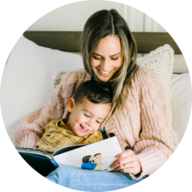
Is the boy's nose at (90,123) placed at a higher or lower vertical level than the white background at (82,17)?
lower

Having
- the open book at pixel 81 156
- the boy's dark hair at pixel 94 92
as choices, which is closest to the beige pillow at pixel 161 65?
the boy's dark hair at pixel 94 92

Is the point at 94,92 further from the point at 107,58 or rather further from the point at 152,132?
the point at 152,132

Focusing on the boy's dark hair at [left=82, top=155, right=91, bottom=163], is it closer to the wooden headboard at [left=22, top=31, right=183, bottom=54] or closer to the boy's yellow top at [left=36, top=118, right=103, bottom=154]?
the boy's yellow top at [left=36, top=118, right=103, bottom=154]

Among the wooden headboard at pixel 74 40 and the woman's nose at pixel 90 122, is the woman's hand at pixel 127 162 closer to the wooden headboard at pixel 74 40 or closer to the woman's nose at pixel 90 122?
the woman's nose at pixel 90 122

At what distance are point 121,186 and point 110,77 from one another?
13.8 inches

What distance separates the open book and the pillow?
143mm

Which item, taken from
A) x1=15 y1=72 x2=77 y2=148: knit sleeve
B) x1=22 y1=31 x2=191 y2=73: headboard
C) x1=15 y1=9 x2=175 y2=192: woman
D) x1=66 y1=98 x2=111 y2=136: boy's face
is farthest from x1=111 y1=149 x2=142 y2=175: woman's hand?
x1=22 y1=31 x2=191 y2=73: headboard

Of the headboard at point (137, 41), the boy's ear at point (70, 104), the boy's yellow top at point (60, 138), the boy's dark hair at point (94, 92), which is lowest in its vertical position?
the boy's yellow top at point (60, 138)

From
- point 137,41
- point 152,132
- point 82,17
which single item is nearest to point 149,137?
point 152,132

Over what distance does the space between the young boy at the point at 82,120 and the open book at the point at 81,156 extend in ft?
0.05

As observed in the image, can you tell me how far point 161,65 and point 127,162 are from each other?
38cm

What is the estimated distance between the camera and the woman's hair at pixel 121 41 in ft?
2.06

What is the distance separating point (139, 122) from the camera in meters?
0.68

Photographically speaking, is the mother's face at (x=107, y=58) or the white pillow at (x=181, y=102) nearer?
the mother's face at (x=107, y=58)
